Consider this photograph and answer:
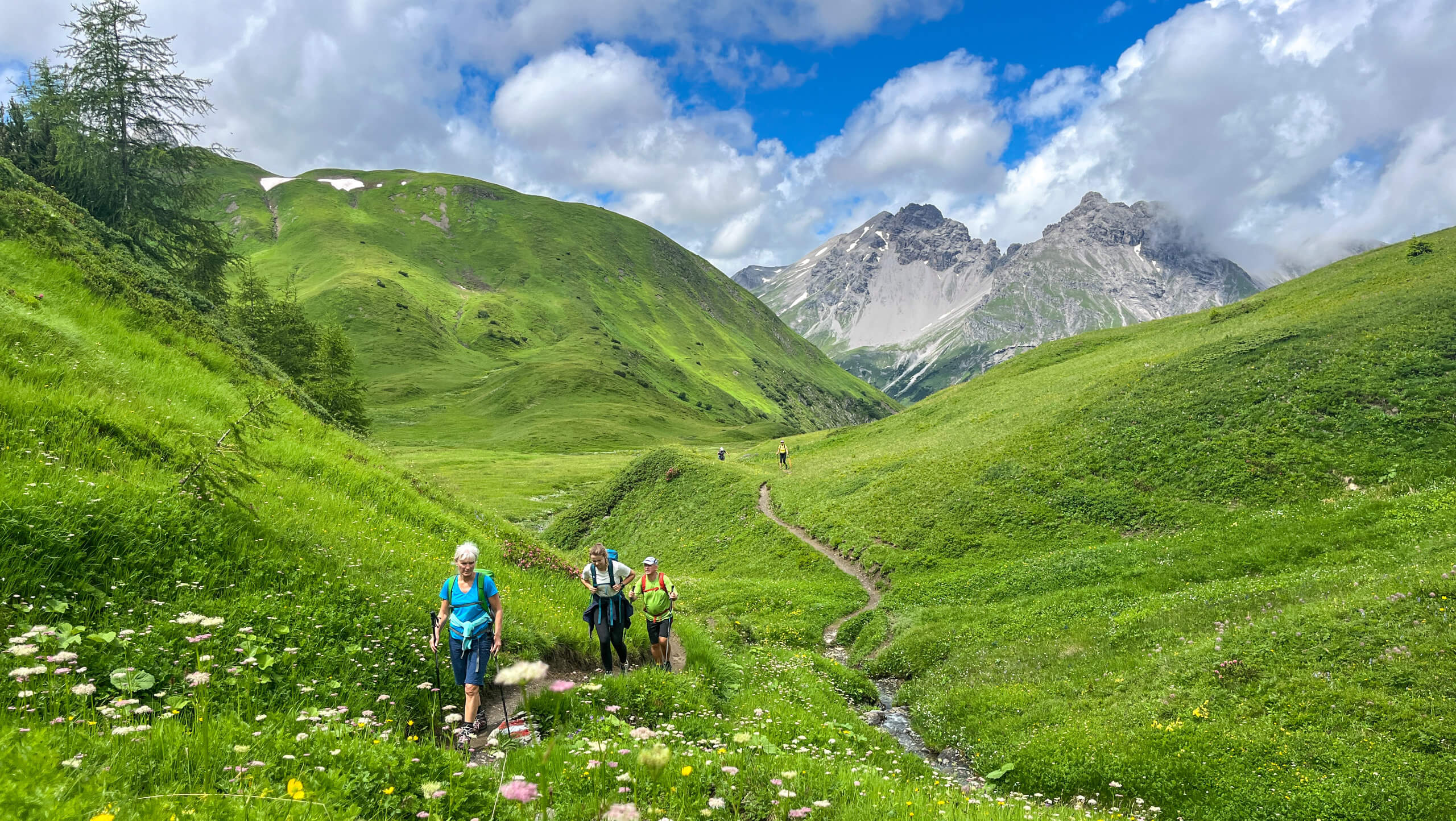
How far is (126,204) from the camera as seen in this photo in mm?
38781

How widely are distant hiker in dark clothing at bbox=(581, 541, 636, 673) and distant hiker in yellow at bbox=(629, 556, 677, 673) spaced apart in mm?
1057

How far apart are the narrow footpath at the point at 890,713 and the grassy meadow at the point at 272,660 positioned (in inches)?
42.7

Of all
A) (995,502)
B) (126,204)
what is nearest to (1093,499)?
(995,502)

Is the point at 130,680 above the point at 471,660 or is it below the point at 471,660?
above

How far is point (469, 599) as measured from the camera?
9.55 m

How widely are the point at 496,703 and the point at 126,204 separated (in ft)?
157

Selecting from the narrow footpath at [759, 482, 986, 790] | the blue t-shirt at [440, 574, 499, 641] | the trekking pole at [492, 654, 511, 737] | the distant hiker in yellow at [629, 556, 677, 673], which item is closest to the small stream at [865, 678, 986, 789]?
the narrow footpath at [759, 482, 986, 790]

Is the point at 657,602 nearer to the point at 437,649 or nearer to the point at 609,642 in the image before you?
the point at 609,642

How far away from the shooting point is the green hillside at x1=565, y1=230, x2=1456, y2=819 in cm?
1204

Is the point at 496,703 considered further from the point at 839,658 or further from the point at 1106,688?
the point at 839,658

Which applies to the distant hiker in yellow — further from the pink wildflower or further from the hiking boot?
the pink wildflower

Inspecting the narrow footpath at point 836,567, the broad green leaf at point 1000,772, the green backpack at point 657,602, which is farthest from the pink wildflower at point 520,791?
the narrow footpath at point 836,567

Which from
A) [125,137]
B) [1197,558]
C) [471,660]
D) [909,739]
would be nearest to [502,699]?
[471,660]

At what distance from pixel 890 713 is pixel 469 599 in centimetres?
1416
